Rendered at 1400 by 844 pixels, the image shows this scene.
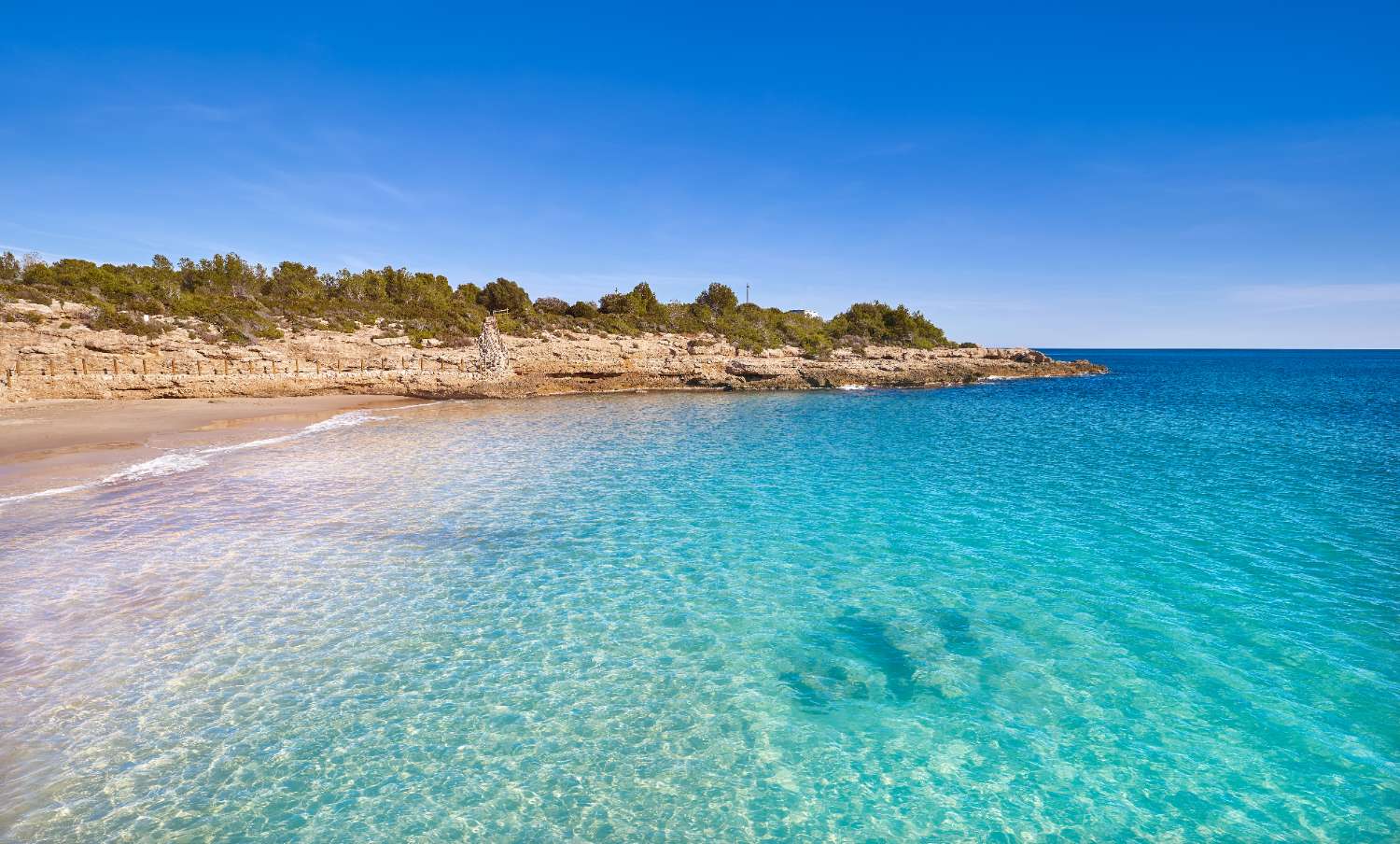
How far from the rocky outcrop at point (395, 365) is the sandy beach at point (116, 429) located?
1730mm

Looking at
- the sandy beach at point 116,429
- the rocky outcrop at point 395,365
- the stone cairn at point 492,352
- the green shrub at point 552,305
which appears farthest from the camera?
the green shrub at point 552,305

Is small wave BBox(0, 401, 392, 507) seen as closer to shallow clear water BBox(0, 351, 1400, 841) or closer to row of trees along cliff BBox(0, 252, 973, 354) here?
shallow clear water BBox(0, 351, 1400, 841)

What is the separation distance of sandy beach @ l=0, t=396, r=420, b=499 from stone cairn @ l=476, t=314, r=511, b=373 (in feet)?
31.8

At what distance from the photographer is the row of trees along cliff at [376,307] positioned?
43.9 m

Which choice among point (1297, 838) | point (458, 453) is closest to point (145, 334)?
point (458, 453)

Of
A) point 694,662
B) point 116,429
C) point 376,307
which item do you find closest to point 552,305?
point 376,307

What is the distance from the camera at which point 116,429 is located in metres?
27.3

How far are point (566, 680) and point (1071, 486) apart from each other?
17661mm

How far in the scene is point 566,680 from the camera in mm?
8422

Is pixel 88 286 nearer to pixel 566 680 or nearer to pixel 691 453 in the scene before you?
pixel 691 453

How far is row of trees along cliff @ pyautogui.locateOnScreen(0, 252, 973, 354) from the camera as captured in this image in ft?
144

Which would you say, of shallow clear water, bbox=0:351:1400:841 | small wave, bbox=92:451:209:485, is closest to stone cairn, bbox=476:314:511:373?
small wave, bbox=92:451:209:485

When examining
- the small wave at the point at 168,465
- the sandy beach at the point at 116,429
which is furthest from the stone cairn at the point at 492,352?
the small wave at the point at 168,465

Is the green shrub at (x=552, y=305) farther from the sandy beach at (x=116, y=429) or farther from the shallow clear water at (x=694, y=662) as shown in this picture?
the shallow clear water at (x=694, y=662)
